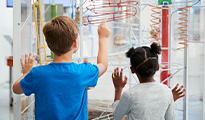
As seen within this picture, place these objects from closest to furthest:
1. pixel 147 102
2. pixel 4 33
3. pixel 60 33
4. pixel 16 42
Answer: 1. pixel 60 33
2. pixel 147 102
3. pixel 16 42
4. pixel 4 33

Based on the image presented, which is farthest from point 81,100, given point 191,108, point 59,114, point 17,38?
point 191,108

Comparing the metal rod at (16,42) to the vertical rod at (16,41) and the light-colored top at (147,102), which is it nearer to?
the vertical rod at (16,41)

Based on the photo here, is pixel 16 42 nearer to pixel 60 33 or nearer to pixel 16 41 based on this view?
pixel 16 41

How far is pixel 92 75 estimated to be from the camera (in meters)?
0.62

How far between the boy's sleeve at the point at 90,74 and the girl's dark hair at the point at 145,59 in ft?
0.55

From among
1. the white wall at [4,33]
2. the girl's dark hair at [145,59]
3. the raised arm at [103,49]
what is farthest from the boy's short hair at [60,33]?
the white wall at [4,33]

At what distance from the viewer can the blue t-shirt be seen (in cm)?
58

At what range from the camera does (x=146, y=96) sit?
688 millimetres

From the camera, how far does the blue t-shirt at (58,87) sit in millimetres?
583

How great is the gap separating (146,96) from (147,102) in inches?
0.8

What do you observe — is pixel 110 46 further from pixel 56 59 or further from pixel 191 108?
pixel 56 59

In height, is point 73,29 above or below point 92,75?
above

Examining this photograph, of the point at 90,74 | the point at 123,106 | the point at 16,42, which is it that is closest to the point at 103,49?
the point at 90,74

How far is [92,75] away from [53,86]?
0.12 meters
